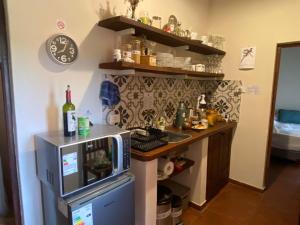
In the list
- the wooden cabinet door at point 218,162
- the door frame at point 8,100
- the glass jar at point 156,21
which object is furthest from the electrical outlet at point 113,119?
the wooden cabinet door at point 218,162

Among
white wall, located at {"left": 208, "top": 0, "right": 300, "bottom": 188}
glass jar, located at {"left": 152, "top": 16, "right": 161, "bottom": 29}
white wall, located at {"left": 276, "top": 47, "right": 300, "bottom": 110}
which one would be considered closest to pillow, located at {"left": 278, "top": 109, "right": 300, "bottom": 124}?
white wall, located at {"left": 276, "top": 47, "right": 300, "bottom": 110}

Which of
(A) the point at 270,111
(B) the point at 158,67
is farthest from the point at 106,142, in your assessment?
(A) the point at 270,111

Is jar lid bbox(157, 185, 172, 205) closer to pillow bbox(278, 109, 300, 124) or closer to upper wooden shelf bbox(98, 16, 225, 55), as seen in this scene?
upper wooden shelf bbox(98, 16, 225, 55)

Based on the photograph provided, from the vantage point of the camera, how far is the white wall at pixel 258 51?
246 centimetres

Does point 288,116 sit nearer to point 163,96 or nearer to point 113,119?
point 163,96

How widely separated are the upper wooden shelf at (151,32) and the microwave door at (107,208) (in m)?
1.21

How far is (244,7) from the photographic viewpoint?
8.83ft

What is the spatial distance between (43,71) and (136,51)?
2.43 ft

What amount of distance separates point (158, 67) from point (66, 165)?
1.13 metres

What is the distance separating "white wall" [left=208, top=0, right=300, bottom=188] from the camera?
2.46 meters

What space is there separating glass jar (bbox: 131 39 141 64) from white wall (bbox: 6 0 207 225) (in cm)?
23

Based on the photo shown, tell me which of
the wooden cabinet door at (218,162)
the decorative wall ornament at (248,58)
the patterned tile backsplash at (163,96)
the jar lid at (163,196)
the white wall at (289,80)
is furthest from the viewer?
the white wall at (289,80)

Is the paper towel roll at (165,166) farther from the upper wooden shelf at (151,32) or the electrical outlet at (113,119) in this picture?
the upper wooden shelf at (151,32)

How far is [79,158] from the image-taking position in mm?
1217
